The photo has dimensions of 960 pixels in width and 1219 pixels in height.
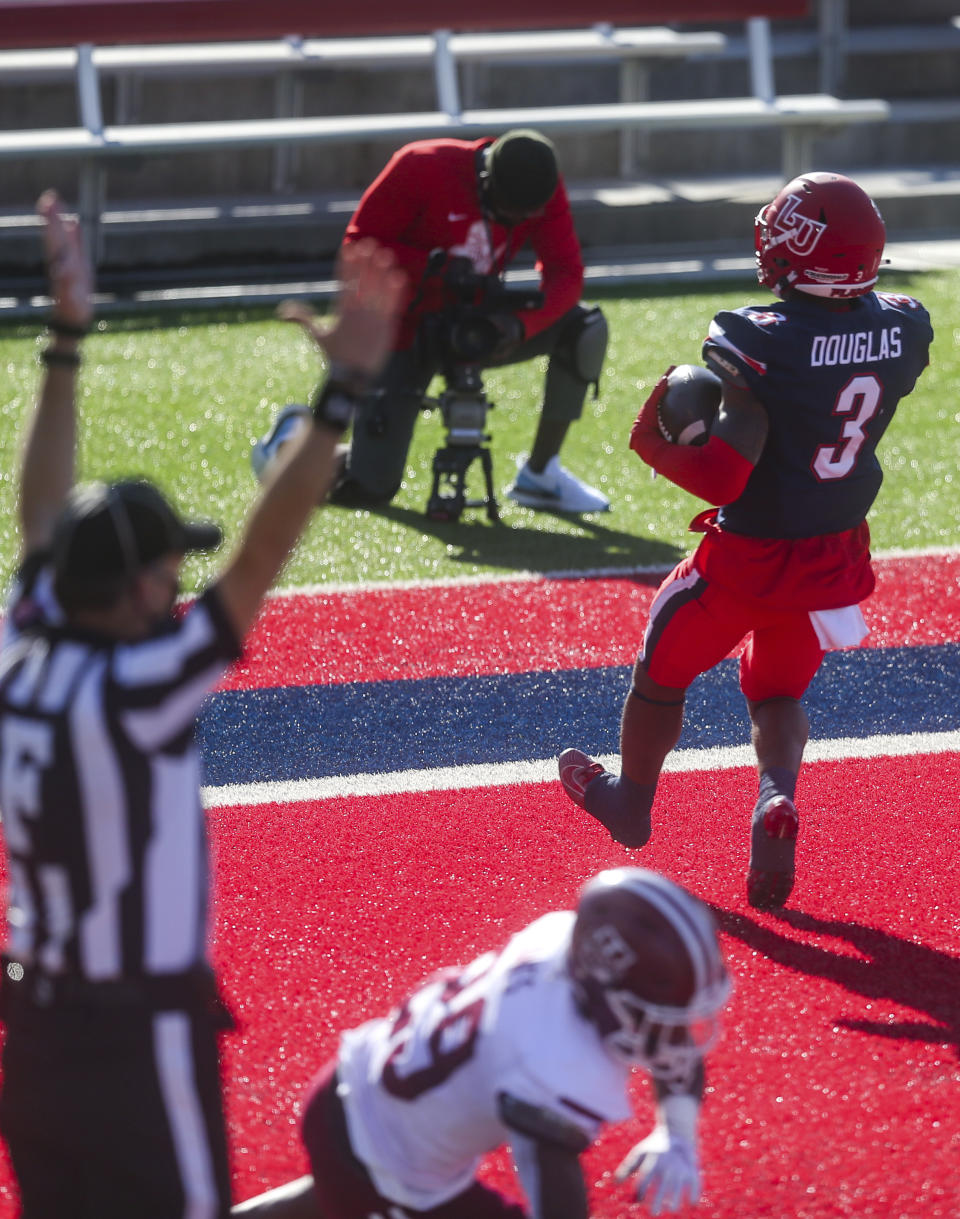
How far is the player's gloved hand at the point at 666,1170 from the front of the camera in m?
2.31

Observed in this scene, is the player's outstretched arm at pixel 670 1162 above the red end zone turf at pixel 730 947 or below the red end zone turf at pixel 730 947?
above

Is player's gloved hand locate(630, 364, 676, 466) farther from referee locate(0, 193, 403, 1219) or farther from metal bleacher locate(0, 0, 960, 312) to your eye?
metal bleacher locate(0, 0, 960, 312)

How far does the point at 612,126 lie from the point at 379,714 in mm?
8171

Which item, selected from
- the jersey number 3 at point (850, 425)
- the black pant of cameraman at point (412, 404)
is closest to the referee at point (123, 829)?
the jersey number 3 at point (850, 425)

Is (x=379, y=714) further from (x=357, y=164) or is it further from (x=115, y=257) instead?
Result: (x=357, y=164)

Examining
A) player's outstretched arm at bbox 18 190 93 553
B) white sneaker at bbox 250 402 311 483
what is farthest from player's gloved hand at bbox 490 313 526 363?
player's outstretched arm at bbox 18 190 93 553

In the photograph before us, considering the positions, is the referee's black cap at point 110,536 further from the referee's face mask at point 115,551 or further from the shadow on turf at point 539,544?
the shadow on turf at point 539,544

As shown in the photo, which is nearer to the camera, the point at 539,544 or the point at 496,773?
the point at 496,773

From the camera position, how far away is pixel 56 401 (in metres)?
2.67

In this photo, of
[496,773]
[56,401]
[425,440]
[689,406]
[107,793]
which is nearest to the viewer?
[107,793]

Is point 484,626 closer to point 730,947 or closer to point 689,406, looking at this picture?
point 689,406

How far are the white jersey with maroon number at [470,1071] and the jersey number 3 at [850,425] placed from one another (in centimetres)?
169

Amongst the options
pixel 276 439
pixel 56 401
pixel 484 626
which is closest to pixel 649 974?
pixel 56 401

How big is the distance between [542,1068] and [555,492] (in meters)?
5.37
